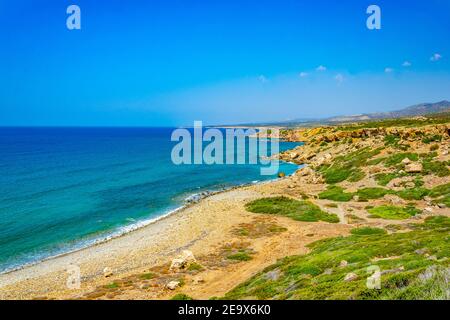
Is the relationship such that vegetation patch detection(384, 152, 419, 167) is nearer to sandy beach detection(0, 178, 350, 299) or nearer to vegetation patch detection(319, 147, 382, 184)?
vegetation patch detection(319, 147, 382, 184)

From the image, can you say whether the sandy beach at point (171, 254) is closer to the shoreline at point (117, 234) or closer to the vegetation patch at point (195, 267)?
the shoreline at point (117, 234)

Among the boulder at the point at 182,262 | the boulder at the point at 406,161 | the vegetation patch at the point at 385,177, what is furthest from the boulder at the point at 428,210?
the boulder at the point at 182,262

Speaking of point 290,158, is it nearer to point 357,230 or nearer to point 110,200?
point 110,200

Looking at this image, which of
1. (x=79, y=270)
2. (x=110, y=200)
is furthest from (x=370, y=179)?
(x=79, y=270)

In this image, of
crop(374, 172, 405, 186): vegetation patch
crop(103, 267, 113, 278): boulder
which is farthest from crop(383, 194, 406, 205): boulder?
crop(103, 267, 113, 278): boulder

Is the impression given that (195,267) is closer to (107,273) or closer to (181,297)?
(181,297)

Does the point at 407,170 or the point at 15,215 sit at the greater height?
the point at 407,170
